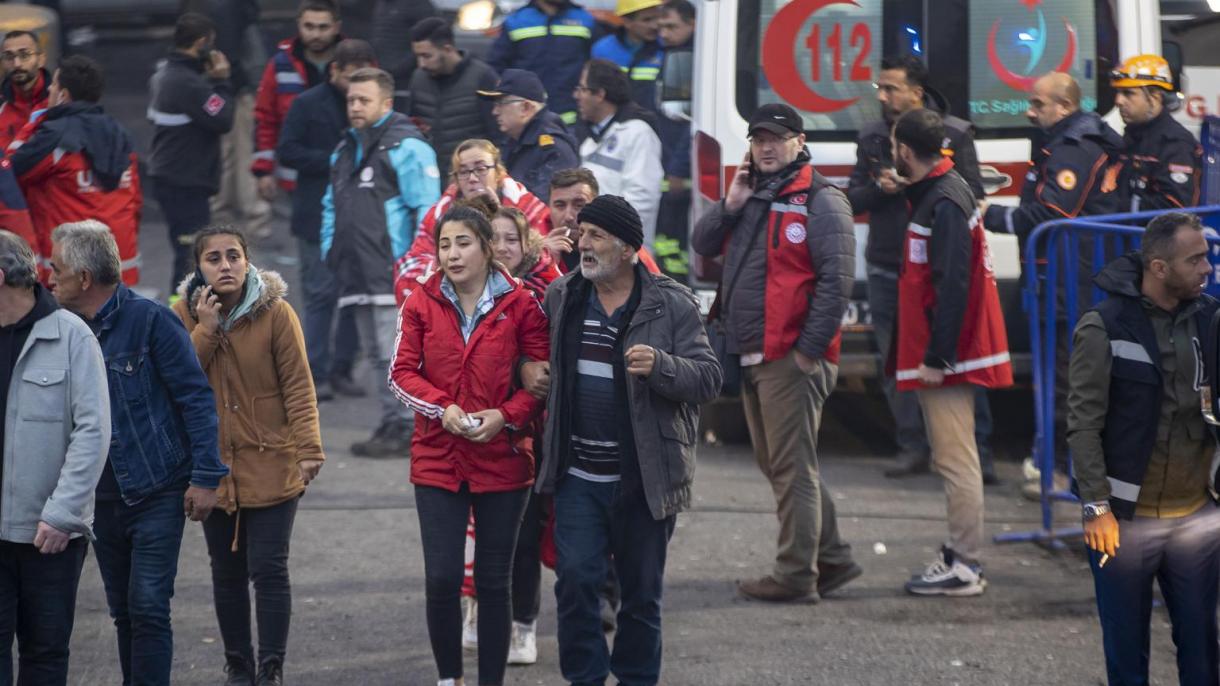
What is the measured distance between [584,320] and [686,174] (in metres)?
4.97

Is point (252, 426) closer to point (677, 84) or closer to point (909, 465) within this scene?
point (909, 465)

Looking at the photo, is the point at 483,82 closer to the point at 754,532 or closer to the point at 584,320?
the point at 754,532

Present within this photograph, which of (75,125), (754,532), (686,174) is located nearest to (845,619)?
(754,532)

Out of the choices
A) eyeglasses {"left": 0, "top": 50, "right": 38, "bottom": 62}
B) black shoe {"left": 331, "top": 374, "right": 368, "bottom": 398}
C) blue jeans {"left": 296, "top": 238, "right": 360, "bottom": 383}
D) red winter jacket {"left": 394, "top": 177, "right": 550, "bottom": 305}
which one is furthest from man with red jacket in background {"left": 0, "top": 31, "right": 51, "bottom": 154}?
red winter jacket {"left": 394, "top": 177, "right": 550, "bottom": 305}

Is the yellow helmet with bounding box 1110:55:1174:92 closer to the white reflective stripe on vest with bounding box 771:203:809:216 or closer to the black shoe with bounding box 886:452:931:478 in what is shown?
the black shoe with bounding box 886:452:931:478

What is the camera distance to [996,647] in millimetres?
6645

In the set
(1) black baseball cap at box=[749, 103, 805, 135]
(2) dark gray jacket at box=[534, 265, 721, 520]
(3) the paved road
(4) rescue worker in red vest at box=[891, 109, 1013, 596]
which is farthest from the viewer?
(4) rescue worker in red vest at box=[891, 109, 1013, 596]

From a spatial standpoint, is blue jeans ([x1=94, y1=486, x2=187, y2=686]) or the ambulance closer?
blue jeans ([x1=94, y1=486, x2=187, y2=686])

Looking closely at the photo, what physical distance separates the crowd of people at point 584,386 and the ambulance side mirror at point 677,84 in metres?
1.74

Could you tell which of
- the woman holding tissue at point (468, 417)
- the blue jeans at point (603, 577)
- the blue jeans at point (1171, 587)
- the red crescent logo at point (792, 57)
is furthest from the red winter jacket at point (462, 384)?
the red crescent logo at point (792, 57)

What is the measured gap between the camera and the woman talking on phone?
19.6 ft

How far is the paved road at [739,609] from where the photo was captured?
21.2 ft

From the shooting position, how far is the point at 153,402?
221 inches

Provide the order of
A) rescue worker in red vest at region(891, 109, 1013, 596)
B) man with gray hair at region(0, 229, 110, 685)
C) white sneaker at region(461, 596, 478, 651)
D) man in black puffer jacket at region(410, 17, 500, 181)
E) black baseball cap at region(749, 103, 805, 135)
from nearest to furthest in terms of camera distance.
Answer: man with gray hair at region(0, 229, 110, 685)
white sneaker at region(461, 596, 478, 651)
black baseball cap at region(749, 103, 805, 135)
rescue worker in red vest at region(891, 109, 1013, 596)
man in black puffer jacket at region(410, 17, 500, 181)
